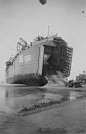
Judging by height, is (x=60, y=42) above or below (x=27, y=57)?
above

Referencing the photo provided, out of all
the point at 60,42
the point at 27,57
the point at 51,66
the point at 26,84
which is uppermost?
the point at 60,42

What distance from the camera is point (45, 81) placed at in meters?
25.6

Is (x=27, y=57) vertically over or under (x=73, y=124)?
over

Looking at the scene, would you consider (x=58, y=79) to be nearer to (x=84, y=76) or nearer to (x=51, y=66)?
(x=51, y=66)

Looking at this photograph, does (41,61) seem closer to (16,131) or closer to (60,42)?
(60,42)

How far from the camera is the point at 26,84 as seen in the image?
29.2 metres

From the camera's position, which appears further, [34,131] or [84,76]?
[84,76]

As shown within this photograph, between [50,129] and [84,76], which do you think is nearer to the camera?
[50,129]

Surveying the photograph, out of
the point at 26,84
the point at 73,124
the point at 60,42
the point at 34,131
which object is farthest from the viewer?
the point at 26,84

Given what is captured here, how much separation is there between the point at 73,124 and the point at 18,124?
6.29ft

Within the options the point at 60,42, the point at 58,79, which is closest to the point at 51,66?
the point at 58,79

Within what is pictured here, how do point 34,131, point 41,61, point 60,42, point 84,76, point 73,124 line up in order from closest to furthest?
point 34,131, point 73,124, point 41,61, point 60,42, point 84,76

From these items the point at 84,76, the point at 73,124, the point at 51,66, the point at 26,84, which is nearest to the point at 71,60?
the point at 51,66

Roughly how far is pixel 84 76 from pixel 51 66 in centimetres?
2154
